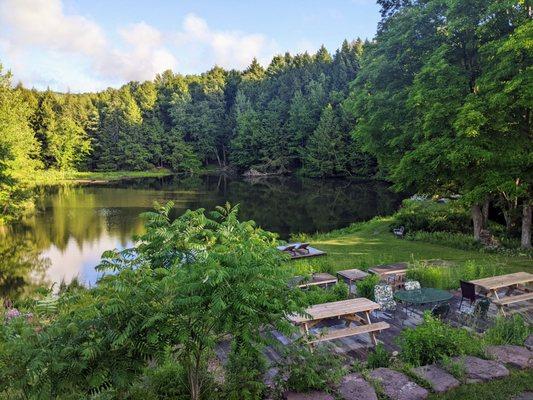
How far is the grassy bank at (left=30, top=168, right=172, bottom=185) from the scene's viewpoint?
57.5 m

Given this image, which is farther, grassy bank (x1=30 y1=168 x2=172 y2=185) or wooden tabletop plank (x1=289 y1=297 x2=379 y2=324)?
grassy bank (x1=30 y1=168 x2=172 y2=185)

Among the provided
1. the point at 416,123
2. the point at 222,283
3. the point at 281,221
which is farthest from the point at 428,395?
the point at 281,221

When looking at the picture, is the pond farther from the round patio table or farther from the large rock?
the large rock

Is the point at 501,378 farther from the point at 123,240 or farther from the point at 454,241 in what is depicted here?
the point at 123,240

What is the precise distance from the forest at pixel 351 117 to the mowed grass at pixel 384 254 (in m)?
2.11

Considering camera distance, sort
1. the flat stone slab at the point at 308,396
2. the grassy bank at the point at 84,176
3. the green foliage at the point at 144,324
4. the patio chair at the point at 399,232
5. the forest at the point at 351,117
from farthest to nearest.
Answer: the grassy bank at the point at 84,176, the patio chair at the point at 399,232, the forest at the point at 351,117, the flat stone slab at the point at 308,396, the green foliage at the point at 144,324

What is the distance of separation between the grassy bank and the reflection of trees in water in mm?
33385

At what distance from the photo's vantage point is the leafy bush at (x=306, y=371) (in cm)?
528

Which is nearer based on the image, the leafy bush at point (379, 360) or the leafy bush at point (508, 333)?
the leafy bush at point (379, 360)

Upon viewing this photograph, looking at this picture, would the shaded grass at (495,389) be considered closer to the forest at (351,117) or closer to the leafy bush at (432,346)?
the leafy bush at (432,346)

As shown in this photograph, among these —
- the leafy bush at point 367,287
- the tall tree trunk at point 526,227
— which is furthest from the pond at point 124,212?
the tall tree trunk at point 526,227

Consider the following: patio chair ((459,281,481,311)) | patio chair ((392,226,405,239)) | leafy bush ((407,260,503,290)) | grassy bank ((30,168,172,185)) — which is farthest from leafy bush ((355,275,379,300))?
grassy bank ((30,168,172,185))

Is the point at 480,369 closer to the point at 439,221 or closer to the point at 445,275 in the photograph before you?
the point at 445,275

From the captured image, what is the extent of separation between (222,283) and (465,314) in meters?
6.96
